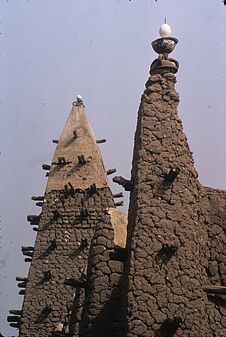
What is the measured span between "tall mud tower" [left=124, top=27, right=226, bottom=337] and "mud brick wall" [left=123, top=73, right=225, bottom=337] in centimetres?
1

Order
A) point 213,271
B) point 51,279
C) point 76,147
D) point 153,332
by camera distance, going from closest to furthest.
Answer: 1. point 153,332
2. point 213,271
3. point 51,279
4. point 76,147

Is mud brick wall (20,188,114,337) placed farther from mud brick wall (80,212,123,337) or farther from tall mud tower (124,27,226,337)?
tall mud tower (124,27,226,337)

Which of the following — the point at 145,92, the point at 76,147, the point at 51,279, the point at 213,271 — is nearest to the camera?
the point at 213,271

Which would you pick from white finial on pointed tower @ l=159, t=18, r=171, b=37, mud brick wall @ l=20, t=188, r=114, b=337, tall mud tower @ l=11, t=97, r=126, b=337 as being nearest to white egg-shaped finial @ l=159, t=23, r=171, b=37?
white finial on pointed tower @ l=159, t=18, r=171, b=37

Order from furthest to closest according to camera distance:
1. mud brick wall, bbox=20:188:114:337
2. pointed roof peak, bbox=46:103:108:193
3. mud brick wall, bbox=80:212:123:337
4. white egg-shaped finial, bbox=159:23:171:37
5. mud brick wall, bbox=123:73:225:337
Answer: pointed roof peak, bbox=46:103:108:193 → mud brick wall, bbox=20:188:114:337 → white egg-shaped finial, bbox=159:23:171:37 → mud brick wall, bbox=80:212:123:337 → mud brick wall, bbox=123:73:225:337

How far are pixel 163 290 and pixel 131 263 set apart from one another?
52 centimetres

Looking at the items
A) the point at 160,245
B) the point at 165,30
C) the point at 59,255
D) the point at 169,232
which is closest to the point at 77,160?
the point at 59,255

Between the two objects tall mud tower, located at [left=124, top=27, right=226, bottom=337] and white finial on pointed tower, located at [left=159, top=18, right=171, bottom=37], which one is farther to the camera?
white finial on pointed tower, located at [left=159, top=18, right=171, bottom=37]

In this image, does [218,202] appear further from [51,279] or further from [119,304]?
[51,279]

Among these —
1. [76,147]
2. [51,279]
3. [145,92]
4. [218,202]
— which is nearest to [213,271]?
[218,202]

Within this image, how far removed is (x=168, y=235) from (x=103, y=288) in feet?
4.12

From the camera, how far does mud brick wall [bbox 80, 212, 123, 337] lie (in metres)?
7.61

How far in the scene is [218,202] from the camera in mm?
8125

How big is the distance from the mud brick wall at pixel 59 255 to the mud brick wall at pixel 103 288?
5.80 m
